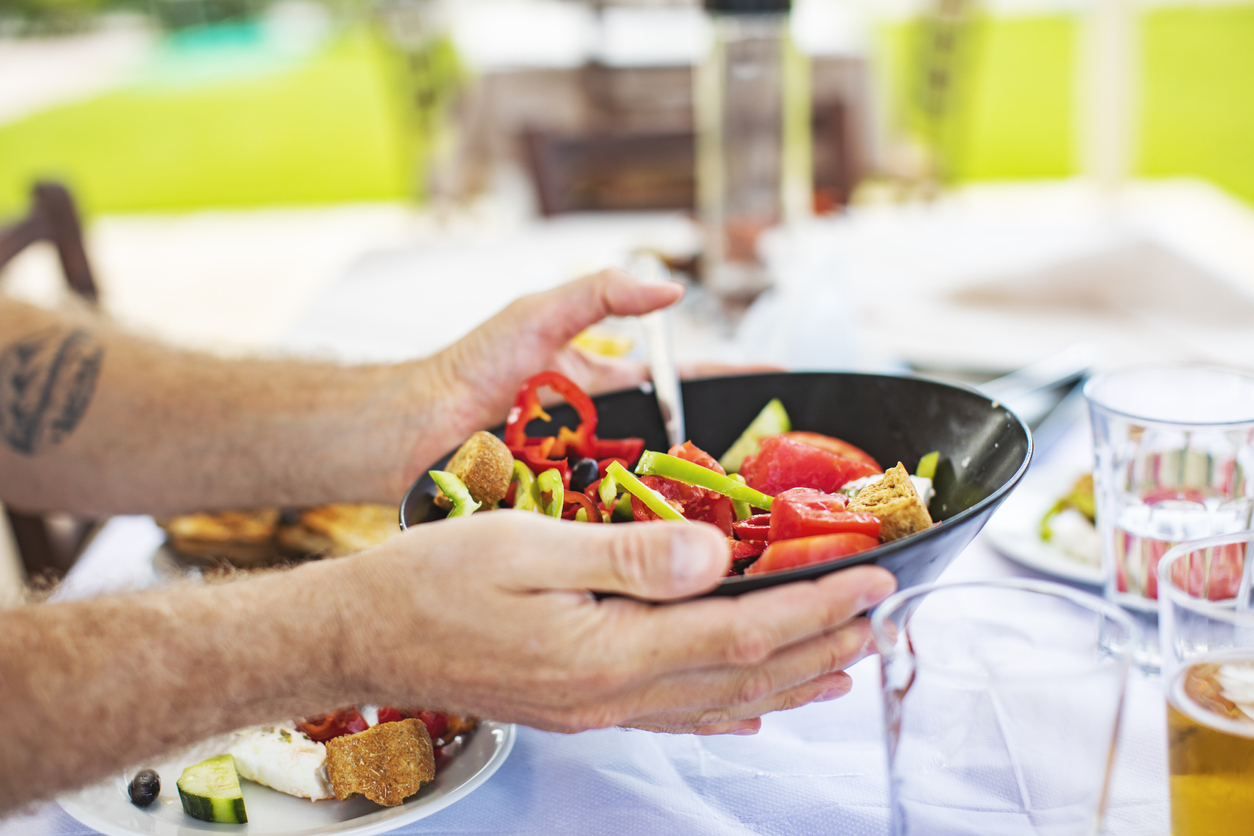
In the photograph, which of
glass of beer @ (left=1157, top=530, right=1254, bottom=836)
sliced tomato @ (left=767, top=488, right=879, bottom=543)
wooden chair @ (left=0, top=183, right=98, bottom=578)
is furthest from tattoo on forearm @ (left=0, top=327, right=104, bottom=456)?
glass of beer @ (left=1157, top=530, right=1254, bottom=836)

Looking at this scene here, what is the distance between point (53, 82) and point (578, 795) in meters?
15.7

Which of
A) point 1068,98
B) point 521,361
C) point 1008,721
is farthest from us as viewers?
point 1068,98

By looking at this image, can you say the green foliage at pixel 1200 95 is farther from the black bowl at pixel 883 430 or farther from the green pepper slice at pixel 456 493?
the green pepper slice at pixel 456 493

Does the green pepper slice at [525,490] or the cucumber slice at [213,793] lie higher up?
the green pepper slice at [525,490]

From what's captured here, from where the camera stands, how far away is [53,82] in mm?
13609

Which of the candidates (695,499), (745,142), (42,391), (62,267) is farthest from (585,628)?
(62,267)

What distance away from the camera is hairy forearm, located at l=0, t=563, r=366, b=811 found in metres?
0.66

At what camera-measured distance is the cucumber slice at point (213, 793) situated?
66 centimetres

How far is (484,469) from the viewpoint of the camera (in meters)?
0.76

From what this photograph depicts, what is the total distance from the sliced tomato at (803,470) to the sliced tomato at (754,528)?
48 mm

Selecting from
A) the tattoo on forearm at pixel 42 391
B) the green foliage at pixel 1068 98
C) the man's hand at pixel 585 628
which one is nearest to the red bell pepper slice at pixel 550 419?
the man's hand at pixel 585 628

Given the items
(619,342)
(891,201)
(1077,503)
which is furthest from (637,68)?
(1077,503)

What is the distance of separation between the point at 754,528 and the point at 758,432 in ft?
0.58

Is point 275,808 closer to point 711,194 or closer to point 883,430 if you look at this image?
point 883,430
